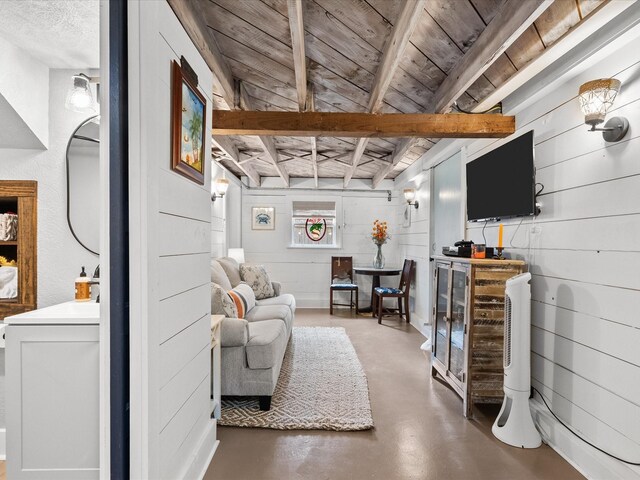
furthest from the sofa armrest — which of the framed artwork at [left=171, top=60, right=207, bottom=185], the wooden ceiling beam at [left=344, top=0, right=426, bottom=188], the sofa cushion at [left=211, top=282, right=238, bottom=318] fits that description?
the wooden ceiling beam at [left=344, top=0, right=426, bottom=188]

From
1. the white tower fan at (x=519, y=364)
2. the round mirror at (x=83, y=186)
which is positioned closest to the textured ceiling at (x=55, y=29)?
the round mirror at (x=83, y=186)

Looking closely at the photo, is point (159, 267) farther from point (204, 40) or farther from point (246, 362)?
point (204, 40)

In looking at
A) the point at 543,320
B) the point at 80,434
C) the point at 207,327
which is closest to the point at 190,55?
the point at 207,327

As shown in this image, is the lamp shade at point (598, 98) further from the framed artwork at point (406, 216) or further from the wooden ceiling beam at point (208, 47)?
the framed artwork at point (406, 216)

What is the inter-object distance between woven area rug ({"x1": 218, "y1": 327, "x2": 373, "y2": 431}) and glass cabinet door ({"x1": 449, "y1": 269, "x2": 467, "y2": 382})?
720mm

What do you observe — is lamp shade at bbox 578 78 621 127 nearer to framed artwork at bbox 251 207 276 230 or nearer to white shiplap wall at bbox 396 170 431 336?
white shiplap wall at bbox 396 170 431 336

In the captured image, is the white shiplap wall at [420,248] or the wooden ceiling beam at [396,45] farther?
the white shiplap wall at [420,248]

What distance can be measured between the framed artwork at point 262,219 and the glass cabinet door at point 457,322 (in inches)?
156

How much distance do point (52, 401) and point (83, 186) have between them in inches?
46.4

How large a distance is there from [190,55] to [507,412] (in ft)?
9.02

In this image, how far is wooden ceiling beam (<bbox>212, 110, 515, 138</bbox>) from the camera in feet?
8.43

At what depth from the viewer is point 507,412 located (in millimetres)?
2180

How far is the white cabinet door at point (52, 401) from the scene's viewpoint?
55.9 inches

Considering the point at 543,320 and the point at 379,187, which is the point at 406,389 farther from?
the point at 379,187
